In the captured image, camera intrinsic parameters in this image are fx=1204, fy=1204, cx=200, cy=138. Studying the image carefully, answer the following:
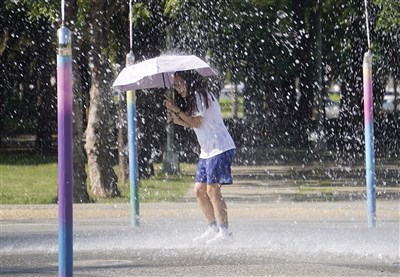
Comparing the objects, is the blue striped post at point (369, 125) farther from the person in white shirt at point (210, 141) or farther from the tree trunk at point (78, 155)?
the tree trunk at point (78, 155)

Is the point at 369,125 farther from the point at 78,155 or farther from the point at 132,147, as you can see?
the point at 78,155

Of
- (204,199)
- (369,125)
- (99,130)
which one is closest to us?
(204,199)

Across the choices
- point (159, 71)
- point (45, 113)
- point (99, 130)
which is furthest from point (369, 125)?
point (45, 113)

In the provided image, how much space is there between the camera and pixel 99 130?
20094 mm

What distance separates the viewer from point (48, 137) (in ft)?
133

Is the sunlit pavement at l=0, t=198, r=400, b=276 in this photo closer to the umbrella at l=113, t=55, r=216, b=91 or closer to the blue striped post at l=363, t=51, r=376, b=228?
the blue striped post at l=363, t=51, r=376, b=228

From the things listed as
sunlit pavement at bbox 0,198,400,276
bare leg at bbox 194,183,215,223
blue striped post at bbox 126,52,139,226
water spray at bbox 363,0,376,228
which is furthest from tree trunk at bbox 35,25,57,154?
bare leg at bbox 194,183,215,223

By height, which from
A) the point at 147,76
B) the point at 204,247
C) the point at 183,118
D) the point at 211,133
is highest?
the point at 147,76

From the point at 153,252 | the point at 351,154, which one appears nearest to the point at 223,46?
the point at 351,154

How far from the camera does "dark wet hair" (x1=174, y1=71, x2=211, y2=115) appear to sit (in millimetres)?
11188

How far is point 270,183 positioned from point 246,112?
70.8 ft

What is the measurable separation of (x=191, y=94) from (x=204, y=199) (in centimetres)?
100

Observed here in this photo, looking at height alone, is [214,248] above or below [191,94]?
below

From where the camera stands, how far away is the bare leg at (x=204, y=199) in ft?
37.2
